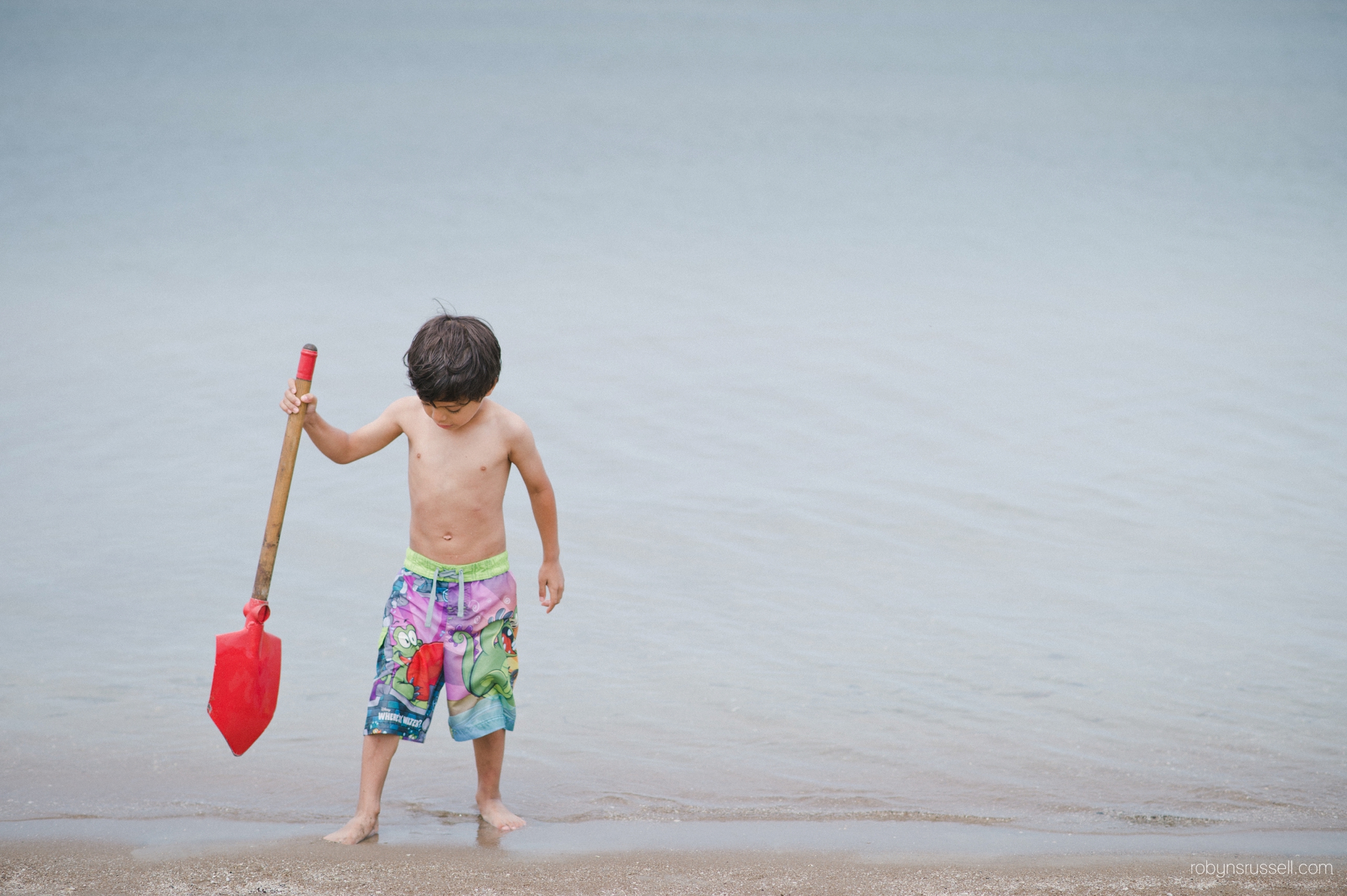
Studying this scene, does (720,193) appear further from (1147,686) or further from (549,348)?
(1147,686)

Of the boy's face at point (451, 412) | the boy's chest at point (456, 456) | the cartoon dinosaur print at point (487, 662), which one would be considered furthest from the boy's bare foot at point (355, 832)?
the boy's face at point (451, 412)

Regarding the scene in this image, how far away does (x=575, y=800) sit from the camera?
3.02 meters

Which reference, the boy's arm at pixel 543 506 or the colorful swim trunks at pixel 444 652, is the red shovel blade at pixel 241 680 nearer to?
the colorful swim trunks at pixel 444 652

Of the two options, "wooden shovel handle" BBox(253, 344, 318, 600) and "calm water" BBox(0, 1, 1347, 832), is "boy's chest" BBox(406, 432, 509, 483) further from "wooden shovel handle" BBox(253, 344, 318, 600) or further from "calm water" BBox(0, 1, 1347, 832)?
"calm water" BBox(0, 1, 1347, 832)

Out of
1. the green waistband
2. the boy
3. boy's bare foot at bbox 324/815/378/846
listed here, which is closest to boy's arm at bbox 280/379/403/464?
the boy

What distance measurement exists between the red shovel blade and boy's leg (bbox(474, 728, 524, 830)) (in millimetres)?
489

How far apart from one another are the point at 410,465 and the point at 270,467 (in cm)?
340

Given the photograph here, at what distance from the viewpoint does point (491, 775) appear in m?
2.85

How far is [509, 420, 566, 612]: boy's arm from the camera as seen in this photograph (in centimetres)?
282

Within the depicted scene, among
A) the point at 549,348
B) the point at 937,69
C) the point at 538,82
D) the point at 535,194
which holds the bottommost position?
the point at 549,348

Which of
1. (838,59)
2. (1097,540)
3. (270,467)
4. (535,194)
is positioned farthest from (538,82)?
(1097,540)

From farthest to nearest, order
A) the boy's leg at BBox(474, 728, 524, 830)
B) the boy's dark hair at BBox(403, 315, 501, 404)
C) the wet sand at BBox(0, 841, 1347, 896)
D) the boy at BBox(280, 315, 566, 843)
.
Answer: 1. the boy's leg at BBox(474, 728, 524, 830)
2. the boy at BBox(280, 315, 566, 843)
3. the boy's dark hair at BBox(403, 315, 501, 404)
4. the wet sand at BBox(0, 841, 1347, 896)

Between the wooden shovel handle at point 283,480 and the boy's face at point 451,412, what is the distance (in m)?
0.25

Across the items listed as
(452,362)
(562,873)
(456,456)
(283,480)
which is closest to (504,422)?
(456,456)
